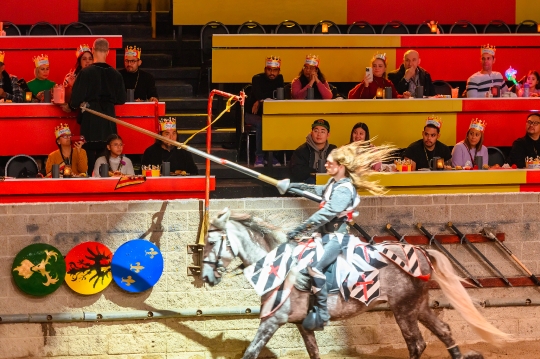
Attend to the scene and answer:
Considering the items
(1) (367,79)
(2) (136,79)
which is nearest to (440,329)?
(1) (367,79)

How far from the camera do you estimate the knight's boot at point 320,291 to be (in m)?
6.99

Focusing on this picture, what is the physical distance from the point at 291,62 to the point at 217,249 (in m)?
4.99

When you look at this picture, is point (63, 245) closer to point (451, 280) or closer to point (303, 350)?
point (303, 350)

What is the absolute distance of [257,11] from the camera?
12922 millimetres

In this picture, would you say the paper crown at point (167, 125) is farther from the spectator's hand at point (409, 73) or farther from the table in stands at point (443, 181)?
the spectator's hand at point (409, 73)

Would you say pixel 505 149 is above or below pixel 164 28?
below

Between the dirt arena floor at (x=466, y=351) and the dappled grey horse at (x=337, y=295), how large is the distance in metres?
0.87

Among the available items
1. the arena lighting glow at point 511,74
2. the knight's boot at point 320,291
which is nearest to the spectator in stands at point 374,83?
the arena lighting glow at point 511,74

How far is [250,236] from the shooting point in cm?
702

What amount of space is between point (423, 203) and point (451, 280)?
1.22m

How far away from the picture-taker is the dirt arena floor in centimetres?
824

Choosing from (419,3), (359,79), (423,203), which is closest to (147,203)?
(423,203)

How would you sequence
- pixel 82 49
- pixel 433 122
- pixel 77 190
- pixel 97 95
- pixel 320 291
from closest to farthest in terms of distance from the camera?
1. pixel 320 291
2. pixel 77 190
3. pixel 97 95
4. pixel 433 122
5. pixel 82 49

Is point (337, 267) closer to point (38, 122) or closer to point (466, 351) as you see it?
point (466, 351)
